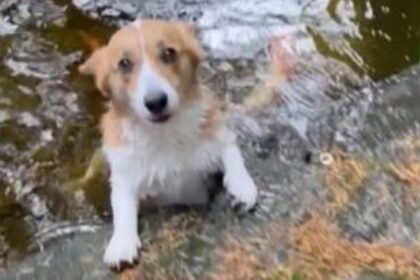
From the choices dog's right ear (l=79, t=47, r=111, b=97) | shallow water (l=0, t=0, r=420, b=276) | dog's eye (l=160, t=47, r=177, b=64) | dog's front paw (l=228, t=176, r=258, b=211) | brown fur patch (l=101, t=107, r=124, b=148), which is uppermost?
dog's eye (l=160, t=47, r=177, b=64)

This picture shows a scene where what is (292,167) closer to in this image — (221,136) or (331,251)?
(221,136)

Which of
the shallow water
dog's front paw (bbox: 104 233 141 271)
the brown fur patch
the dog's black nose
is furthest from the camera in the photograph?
the shallow water

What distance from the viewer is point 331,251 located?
394cm

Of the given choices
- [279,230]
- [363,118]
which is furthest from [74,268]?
[363,118]

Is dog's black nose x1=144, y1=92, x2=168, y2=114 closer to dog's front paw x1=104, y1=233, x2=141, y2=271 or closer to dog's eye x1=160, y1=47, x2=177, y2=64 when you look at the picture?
dog's eye x1=160, y1=47, x2=177, y2=64

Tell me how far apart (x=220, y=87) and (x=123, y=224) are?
1437 millimetres

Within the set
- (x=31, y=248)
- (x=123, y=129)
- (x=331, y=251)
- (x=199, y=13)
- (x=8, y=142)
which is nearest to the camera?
(x=331, y=251)

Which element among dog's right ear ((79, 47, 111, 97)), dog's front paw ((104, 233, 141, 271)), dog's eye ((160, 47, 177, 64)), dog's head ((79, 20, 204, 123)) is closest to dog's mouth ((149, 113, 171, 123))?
dog's head ((79, 20, 204, 123))

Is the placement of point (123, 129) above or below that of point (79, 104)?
above

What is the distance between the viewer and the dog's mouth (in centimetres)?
404

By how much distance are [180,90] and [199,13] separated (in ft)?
6.79

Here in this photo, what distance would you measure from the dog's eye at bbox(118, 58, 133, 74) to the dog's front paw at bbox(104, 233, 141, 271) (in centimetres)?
66

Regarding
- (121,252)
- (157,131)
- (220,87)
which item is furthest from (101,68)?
(220,87)

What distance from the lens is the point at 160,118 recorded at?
408 cm
